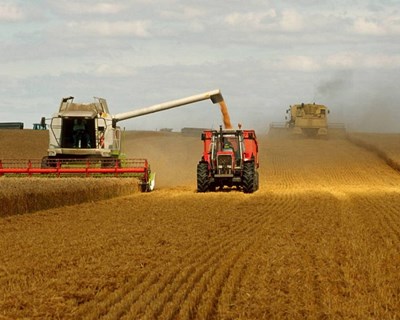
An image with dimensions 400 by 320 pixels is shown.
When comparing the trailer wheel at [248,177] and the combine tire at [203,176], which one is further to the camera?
the combine tire at [203,176]

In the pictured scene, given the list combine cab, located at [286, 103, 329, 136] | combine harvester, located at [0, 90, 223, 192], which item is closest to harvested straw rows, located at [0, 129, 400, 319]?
combine harvester, located at [0, 90, 223, 192]

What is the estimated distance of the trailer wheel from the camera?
2577 cm

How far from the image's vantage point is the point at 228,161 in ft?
85.7

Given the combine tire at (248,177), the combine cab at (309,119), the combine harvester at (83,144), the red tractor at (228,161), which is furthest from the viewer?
the combine cab at (309,119)

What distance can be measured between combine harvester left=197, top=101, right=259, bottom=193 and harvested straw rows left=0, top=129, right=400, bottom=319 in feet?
14.3

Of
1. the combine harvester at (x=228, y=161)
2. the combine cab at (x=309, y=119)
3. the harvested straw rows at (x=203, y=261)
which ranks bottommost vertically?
the harvested straw rows at (x=203, y=261)

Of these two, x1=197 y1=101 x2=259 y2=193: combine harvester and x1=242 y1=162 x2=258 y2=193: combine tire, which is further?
x1=197 y1=101 x2=259 y2=193: combine harvester

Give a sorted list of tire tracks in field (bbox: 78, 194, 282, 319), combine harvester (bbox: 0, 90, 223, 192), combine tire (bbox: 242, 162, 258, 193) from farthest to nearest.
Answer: combine harvester (bbox: 0, 90, 223, 192), combine tire (bbox: 242, 162, 258, 193), tire tracks in field (bbox: 78, 194, 282, 319)

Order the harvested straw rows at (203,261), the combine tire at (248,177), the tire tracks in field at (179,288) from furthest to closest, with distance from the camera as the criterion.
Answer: the combine tire at (248,177) < the harvested straw rows at (203,261) < the tire tracks in field at (179,288)

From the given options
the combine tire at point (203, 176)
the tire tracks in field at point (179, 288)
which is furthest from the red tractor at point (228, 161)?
the tire tracks in field at point (179, 288)

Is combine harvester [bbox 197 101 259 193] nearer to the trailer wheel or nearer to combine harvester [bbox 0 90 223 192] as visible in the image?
the trailer wheel

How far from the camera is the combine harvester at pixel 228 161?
2600 cm

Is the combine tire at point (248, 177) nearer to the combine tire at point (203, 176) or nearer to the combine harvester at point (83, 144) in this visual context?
the combine tire at point (203, 176)

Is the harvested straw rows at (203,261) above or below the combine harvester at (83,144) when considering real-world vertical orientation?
below
